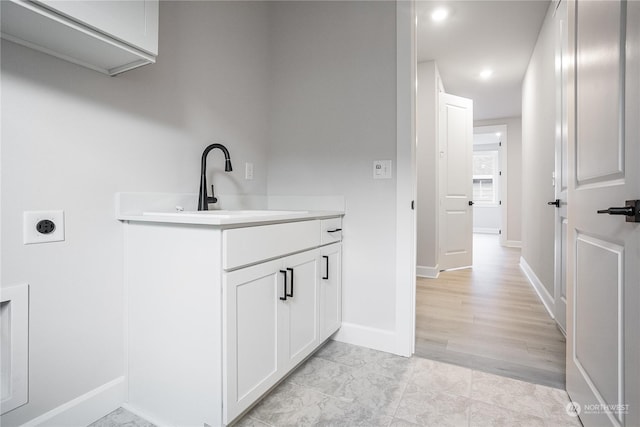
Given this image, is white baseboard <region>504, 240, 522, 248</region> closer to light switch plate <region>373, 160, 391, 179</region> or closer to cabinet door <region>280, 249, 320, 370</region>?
light switch plate <region>373, 160, 391, 179</region>

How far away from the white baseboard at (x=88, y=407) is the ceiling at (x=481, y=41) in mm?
3303

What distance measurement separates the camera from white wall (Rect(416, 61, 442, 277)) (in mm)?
3756

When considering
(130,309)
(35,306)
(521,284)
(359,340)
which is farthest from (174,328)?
(521,284)

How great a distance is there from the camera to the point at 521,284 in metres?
3.36

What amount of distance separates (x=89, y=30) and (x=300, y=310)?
4.45ft

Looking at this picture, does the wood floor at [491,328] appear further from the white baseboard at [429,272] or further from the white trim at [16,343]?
the white trim at [16,343]

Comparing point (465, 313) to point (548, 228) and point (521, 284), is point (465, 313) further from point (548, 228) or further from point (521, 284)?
point (521, 284)

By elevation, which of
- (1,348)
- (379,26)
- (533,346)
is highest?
(379,26)

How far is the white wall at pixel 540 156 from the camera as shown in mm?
2611

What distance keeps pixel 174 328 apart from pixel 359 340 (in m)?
1.16

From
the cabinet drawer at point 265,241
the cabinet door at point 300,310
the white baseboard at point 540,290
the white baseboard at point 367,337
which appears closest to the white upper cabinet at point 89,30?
the cabinet drawer at point 265,241

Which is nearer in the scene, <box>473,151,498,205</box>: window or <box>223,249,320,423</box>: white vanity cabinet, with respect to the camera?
<box>223,249,320,423</box>: white vanity cabinet

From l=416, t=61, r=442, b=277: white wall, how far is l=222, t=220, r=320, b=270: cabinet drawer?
2478 mm

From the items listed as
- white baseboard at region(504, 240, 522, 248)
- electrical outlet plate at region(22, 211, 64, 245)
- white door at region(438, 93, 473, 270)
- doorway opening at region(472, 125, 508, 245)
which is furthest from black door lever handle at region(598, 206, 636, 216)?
doorway opening at region(472, 125, 508, 245)
